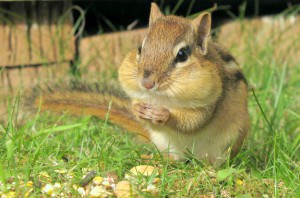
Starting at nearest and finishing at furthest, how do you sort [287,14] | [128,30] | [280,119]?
[280,119] < [128,30] < [287,14]

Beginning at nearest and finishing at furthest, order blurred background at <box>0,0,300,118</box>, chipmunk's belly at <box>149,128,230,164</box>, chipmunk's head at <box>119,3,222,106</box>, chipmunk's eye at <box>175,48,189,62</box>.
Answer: chipmunk's head at <box>119,3,222,106</box> → chipmunk's eye at <box>175,48,189,62</box> → chipmunk's belly at <box>149,128,230,164</box> → blurred background at <box>0,0,300,118</box>

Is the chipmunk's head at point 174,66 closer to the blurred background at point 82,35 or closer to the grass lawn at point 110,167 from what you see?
the grass lawn at point 110,167

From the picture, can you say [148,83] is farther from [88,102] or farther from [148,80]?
[88,102]

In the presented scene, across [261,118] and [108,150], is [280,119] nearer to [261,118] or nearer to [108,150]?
[261,118]

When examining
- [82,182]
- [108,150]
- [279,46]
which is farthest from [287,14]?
[82,182]

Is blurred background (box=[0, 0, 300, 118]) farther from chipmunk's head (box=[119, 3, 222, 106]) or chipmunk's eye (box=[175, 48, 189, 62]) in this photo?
chipmunk's eye (box=[175, 48, 189, 62])

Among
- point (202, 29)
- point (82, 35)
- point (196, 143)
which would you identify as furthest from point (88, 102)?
point (82, 35)

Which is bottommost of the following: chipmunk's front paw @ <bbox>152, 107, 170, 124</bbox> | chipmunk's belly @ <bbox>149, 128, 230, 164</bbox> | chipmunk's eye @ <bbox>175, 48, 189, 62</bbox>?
chipmunk's belly @ <bbox>149, 128, 230, 164</bbox>

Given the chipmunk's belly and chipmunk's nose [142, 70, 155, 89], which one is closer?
chipmunk's nose [142, 70, 155, 89]

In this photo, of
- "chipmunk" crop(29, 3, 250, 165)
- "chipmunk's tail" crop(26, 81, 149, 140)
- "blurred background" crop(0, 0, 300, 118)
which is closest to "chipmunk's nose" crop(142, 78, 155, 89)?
"chipmunk" crop(29, 3, 250, 165)
